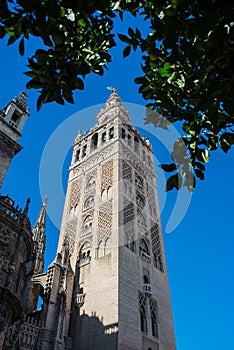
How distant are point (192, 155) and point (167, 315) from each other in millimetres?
21048

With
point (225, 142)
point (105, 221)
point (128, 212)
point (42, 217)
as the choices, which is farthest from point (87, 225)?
point (225, 142)

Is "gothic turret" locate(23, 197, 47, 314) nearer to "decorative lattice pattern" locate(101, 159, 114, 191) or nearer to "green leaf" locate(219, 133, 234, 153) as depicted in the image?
"decorative lattice pattern" locate(101, 159, 114, 191)

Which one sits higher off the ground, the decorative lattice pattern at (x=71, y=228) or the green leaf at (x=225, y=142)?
the decorative lattice pattern at (x=71, y=228)

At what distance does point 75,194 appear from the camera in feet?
97.7

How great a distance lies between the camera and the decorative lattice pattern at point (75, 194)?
28886 mm

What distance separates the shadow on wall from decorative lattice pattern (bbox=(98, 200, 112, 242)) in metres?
5.95

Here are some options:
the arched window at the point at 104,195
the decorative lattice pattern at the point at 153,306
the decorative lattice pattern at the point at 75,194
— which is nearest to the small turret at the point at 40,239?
the decorative lattice pattern at the point at 75,194

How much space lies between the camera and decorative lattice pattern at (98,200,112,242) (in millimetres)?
22867

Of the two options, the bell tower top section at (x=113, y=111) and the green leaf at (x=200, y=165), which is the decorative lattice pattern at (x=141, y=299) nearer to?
the green leaf at (x=200, y=165)

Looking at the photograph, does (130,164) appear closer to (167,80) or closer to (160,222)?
(160,222)

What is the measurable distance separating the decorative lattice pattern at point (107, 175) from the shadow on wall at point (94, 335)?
11.3 metres

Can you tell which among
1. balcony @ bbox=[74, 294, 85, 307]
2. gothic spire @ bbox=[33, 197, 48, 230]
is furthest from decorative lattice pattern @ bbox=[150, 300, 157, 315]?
gothic spire @ bbox=[33, 197, 48, 230]

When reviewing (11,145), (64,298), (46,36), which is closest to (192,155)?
(46,36)

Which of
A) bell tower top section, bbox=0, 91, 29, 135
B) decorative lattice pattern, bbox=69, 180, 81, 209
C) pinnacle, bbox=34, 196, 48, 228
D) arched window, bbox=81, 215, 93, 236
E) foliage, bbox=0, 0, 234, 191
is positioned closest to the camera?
foliage, bbox=0, 0, 234, 191
